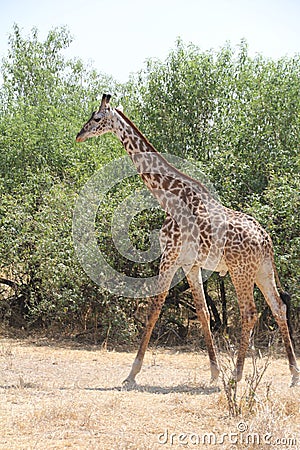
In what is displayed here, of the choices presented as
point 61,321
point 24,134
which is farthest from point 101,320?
point 24,134

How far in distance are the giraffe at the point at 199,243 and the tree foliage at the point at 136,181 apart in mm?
2119

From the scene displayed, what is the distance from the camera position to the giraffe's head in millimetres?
7176

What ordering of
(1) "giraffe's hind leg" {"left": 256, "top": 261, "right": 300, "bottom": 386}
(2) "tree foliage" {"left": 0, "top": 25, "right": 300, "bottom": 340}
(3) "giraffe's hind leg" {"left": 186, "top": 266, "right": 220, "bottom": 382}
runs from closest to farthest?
(1) "giraffe's hind leg" {"left": 256, "top": 261, "right": 300, "bottom": 386}, (3) "giraffe's hind leg" {"left": 186, "top": 266, "right": 220, "bottom": 382}, (2) "tree foliage" {"left": 0, "top": 25, "right": 300, "bottom": 340}

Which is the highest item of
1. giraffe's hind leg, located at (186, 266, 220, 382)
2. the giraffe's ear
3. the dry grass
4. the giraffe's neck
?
the giraffe's ear

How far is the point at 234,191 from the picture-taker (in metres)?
10.2

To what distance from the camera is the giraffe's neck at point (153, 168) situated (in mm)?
7156

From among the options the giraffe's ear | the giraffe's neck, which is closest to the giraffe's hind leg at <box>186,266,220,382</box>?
the giraffe's neck

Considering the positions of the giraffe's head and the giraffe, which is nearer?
the giraffe

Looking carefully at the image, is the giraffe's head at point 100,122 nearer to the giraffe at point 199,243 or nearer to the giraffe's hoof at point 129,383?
the giraffe at point 199,243

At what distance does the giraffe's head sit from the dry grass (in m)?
2.89

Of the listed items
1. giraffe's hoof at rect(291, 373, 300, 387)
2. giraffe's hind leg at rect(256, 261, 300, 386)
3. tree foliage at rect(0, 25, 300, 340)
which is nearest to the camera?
giraffe's hoof at rect(291, 373, 300, 387)

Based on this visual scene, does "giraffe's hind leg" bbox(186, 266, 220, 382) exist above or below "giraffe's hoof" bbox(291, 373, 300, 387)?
above

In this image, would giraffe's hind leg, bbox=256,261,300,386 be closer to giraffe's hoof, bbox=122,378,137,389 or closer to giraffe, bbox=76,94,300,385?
giraffe, bbox=76,94,300,385

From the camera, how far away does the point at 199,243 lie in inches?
271
